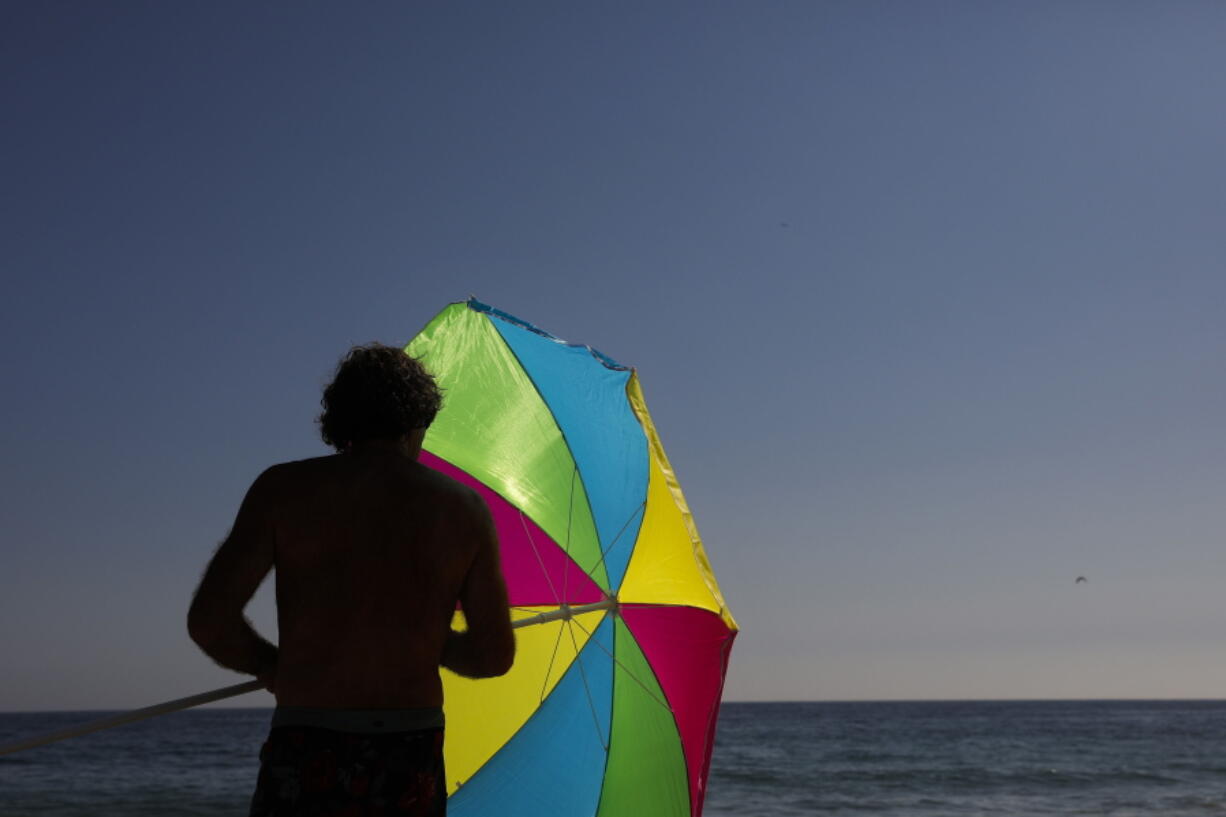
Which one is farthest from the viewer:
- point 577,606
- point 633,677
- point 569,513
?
point 569,513

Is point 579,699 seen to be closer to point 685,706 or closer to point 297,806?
point 685,706

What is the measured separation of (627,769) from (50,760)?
25.4m

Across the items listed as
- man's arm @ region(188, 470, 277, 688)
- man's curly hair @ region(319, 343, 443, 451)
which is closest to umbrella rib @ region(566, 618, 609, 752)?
man's curly hair @ region(319, 343, 443, 451)

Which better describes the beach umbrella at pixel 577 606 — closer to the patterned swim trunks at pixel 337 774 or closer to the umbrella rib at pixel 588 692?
the umbrella rib at pixel 588 692

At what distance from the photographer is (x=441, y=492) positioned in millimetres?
2295

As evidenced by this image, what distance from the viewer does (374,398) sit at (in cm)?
238

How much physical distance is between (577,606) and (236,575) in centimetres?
204

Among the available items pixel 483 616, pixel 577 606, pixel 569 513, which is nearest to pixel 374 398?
pixel 483 616

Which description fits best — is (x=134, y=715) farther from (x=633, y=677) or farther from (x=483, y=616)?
(x=633, y=677)

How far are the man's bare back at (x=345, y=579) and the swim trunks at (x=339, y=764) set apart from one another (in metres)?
0.03

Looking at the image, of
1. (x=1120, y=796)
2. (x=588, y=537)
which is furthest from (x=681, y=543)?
(x=1120, y=796)

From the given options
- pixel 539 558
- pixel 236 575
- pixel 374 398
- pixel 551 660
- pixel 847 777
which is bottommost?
pixel 847 777

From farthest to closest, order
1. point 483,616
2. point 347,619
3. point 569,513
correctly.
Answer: point 569,513
point 483,616
point 347,619

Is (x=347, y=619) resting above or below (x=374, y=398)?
below
